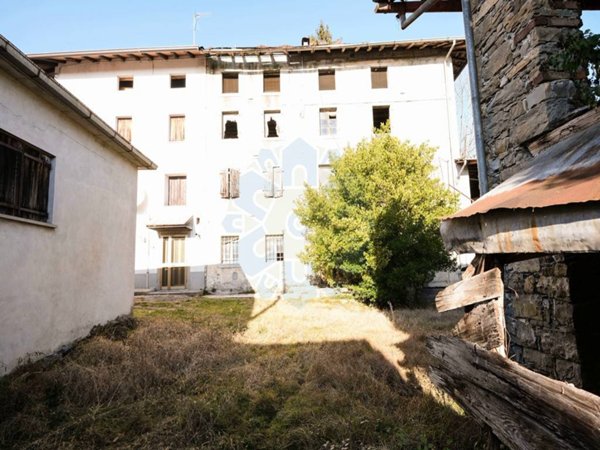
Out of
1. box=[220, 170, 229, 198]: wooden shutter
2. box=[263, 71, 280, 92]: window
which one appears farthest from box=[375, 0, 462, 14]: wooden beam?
box=[263, 71, 280, 92]: window

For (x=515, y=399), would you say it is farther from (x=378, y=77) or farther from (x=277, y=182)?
(x=378, y=77)

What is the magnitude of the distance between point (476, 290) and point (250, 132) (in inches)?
612

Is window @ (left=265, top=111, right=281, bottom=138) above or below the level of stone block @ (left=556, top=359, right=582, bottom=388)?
above

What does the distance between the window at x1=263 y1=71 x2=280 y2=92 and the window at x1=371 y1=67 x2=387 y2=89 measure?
465 centimetres

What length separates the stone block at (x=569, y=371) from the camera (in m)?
3.34

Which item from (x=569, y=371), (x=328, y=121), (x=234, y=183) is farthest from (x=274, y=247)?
(x=569, y=371)

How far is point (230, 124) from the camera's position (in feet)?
55.6

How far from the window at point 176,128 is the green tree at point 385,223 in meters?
8.40

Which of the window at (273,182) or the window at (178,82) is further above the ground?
the window at (178,82)

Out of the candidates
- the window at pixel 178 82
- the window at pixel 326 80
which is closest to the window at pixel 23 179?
the window at pixel 178 82

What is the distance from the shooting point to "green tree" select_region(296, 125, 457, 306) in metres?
11.0

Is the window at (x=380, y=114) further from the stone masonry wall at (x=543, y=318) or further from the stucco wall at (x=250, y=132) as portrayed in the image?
the stone masonry wall at (x=543, y=318)

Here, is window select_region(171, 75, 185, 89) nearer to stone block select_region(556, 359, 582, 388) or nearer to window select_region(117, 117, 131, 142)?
window select_region(117, 117, 131, 142)

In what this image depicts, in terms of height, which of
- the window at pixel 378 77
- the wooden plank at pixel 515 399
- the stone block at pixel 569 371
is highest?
the window at pixel 378 77
